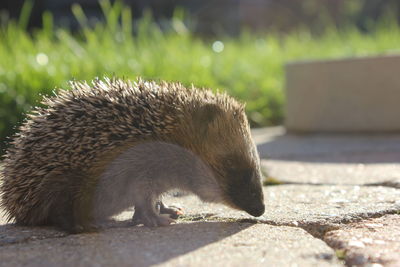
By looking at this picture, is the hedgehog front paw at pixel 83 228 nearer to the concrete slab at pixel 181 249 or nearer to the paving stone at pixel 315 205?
the concrete slab at pixel 181 249

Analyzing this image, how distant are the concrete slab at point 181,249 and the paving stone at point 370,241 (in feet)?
0.28

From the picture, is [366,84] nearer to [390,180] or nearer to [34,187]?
[390,180]

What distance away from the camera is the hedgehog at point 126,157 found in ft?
9.59

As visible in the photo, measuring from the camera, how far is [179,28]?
9.16m

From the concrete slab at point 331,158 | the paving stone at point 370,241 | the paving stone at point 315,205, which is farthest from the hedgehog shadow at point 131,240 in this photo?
the concrete slab at point 331,158

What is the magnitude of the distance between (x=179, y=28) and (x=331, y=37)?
11.5 ft

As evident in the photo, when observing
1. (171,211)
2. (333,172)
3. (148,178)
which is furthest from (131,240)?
(333,172)

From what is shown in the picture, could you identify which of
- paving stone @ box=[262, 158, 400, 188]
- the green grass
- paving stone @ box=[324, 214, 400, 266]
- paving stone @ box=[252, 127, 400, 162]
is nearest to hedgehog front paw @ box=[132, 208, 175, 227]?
paving stone @ box=[324, 214, 400, 266]

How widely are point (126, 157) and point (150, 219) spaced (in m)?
0.34

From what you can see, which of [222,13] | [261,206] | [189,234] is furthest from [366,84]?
→ [222,13]

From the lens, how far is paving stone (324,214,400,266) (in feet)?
7.19

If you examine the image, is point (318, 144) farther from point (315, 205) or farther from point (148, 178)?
point (148, 178)

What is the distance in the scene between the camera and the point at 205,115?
308cm

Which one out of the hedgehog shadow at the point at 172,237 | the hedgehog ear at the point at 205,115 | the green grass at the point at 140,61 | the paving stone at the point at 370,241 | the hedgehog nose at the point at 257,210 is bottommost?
the paving stone at the point at 370,241
